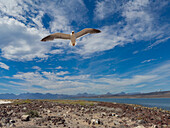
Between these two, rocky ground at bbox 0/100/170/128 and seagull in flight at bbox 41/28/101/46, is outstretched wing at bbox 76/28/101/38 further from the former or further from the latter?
rocky ground at bbox 0/100/170/128

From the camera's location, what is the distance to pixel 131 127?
10.2 metres

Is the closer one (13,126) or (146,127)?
(13,126)

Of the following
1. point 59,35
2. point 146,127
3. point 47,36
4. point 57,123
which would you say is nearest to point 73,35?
point 59,35

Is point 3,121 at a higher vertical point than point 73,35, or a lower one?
lower

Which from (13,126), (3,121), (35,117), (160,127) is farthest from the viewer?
(35,117)

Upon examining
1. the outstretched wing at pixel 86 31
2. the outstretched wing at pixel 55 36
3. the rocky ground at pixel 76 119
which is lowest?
the rocky ground at pixel 76 119

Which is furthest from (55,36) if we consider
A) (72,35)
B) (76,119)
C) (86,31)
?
(76,119)

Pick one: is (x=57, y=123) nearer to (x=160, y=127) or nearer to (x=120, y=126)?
(x=120, y=126)

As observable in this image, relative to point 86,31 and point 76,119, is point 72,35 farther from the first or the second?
point 76,119

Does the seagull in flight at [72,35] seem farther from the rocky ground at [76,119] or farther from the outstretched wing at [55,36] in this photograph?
the rocky ground at [76,119]

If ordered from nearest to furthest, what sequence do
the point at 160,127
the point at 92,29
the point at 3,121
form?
the point at 3,121 → the point at 160,127 → the point at 92,29

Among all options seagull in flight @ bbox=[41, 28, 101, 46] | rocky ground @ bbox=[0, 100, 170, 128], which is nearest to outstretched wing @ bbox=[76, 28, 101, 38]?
seagull in flight @ bbox=[41, 28, 101, 46]

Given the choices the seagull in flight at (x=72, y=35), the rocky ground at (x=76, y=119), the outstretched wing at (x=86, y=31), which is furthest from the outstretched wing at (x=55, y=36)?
the rocky ground at (x=76, y=119)

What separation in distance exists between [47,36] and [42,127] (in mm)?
9704
